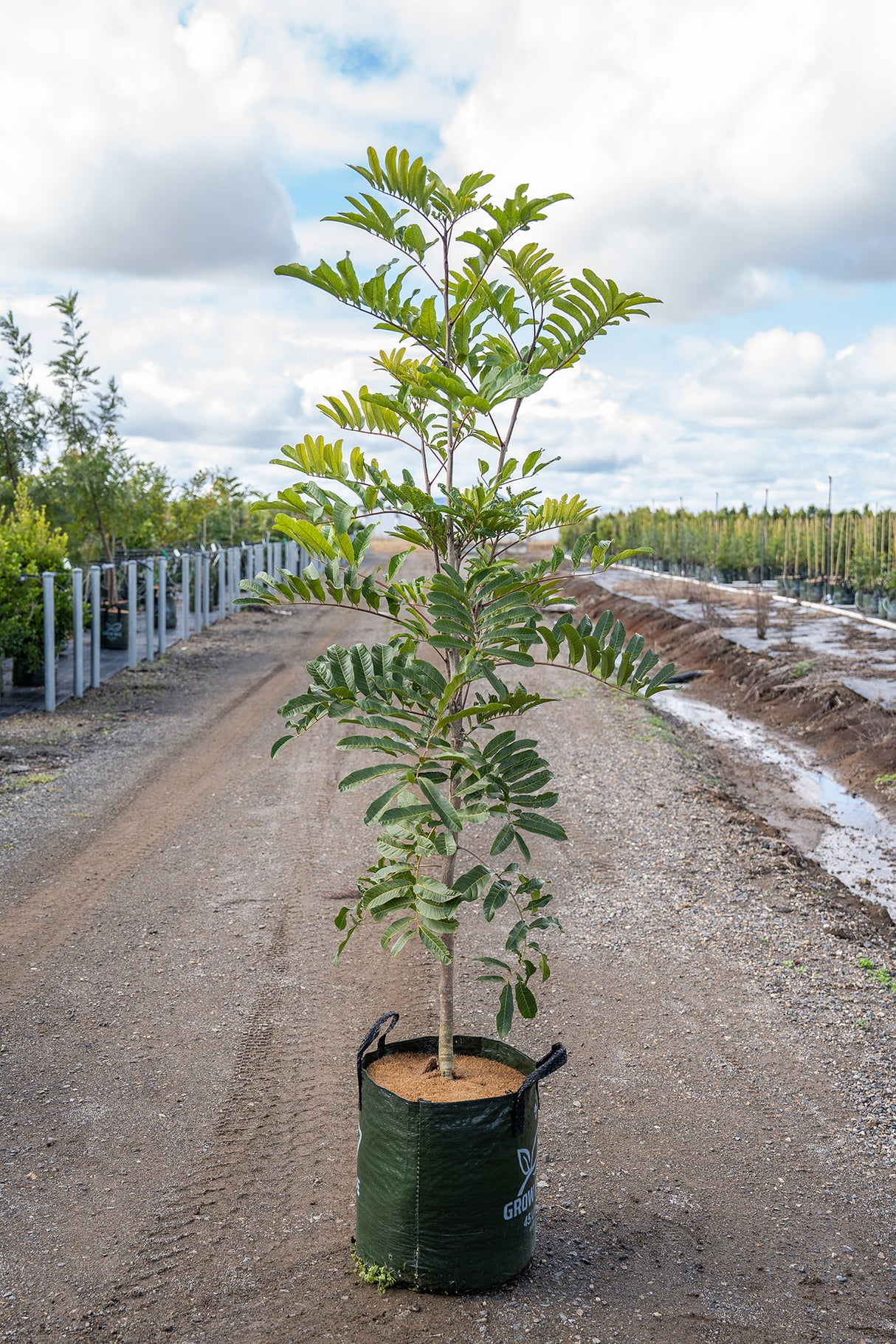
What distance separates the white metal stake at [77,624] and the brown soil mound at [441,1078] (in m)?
10.1

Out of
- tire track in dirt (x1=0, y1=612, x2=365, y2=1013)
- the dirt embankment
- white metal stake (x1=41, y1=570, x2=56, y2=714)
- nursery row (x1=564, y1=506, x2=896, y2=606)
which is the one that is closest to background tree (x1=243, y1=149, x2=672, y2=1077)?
tire track in dirt (x1=0, y1=612, x2=365, y2=1013)

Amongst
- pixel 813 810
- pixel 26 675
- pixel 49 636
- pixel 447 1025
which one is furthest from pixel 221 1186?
pixel 26 675

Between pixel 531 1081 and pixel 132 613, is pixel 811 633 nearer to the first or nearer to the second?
pixel 132 613

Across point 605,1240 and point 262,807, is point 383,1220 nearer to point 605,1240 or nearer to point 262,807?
point 605,1240

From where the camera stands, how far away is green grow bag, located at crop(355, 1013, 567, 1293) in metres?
2.85

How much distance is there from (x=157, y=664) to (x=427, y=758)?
45.2ft

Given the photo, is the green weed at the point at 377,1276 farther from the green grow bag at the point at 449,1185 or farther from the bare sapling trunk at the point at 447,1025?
the bare sapling trunk at the point at 447,1025

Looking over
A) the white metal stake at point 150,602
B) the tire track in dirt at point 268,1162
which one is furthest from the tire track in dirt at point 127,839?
the white metal stake at point 150,602

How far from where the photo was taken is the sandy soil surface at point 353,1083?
10.2 ft

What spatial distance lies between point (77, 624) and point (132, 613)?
8.13ft

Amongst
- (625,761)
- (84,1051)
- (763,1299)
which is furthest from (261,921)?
(625,761)

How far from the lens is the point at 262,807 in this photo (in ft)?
27.9

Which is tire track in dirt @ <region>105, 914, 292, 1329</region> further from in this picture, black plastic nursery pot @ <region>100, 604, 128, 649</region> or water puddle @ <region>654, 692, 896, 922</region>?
black plastic nursery pot @ <region>100, 604, 128, 649</region>

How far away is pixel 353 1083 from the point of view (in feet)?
14.4
